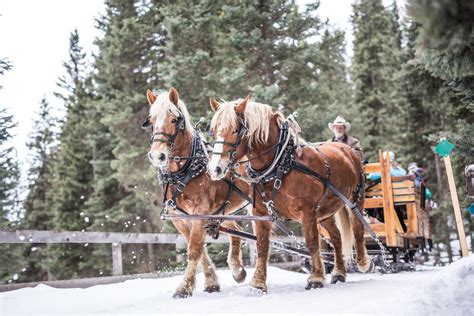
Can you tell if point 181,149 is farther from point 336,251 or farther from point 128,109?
point 128,109

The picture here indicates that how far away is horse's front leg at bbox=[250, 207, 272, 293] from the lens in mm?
5914

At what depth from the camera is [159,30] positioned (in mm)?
18141

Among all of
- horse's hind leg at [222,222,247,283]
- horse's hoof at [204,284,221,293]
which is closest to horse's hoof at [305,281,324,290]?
horse's hoof at [204,284,221,293]

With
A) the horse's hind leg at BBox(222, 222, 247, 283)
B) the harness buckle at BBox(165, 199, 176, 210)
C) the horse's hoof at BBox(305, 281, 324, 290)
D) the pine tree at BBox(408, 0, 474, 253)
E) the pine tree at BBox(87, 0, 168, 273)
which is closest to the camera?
the pine tree at BBox(408, 0, 474, 253)

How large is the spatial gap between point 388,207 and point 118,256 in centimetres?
514

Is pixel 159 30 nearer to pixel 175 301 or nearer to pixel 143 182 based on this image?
pixel 143 182

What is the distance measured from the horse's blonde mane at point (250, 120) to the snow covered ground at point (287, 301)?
1.95m

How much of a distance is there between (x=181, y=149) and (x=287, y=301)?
8.41 ft

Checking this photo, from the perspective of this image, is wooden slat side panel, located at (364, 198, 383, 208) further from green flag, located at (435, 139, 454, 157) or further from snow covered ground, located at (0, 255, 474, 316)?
snow covered ground, located at (0, 255, 474, 316)

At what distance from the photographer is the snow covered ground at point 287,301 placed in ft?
13.1

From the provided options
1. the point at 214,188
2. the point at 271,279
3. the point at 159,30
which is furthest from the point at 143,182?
Result: the point at 214,188

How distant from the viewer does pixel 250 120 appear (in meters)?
6.07

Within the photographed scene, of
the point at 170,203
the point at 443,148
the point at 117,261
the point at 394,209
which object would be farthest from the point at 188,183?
the point at 394,209

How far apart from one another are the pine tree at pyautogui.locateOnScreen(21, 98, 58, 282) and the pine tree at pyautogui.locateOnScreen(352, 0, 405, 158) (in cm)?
1882
